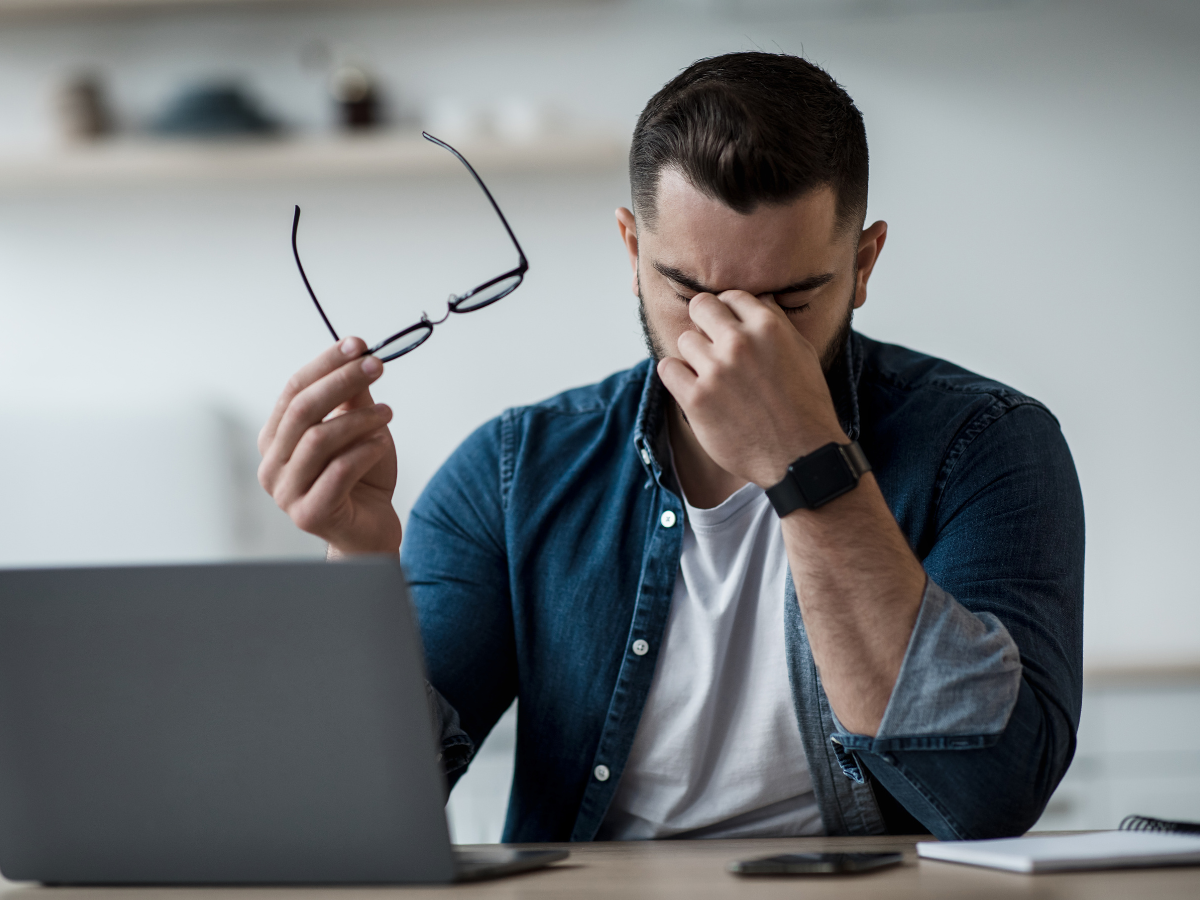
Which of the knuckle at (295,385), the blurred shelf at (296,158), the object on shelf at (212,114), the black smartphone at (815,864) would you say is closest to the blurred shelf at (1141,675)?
the blurred shelf at (296,158)

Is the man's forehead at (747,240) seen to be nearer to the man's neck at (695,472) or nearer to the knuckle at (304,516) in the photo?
the man's neck at (695,472)

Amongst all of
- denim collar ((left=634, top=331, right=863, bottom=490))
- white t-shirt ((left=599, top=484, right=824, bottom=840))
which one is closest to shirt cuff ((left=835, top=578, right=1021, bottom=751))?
white t-shirt ((left=599, top=484, right=824, bottom=840))

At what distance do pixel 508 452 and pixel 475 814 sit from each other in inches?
42.4

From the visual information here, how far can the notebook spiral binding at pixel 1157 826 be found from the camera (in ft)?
2.52

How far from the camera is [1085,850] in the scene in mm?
696

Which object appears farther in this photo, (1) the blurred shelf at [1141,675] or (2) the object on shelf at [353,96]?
(2) the object on shelf at [353,96]

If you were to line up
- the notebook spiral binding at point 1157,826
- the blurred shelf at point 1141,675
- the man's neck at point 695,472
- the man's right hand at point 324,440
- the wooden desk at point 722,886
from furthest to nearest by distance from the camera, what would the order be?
the blurred shelf at point 1141,675
the man's neck at point 695,472
the man's right hand at point 324,440
the notebook spiral binding at point 1157,826
the wooden desk at point 722,886

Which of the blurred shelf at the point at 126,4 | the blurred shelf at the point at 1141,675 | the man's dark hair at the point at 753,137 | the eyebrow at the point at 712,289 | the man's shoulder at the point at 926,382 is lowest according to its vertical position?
the blurred shelf at the point at 1141,675

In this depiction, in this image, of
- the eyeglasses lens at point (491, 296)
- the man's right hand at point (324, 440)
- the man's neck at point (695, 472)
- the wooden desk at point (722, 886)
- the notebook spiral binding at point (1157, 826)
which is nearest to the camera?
the wooden desk at point (722, 886)

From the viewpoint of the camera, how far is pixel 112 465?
2418mm

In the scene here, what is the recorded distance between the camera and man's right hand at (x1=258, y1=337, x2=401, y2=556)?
2.94 ft

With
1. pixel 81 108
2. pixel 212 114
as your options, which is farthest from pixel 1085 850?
pixel 81 108

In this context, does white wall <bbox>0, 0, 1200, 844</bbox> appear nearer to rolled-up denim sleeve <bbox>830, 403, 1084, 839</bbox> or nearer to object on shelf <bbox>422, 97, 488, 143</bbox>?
object on shelf <bbox>422, 97, 488, 143</bbox>

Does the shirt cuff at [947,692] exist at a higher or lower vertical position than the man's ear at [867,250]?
lower
